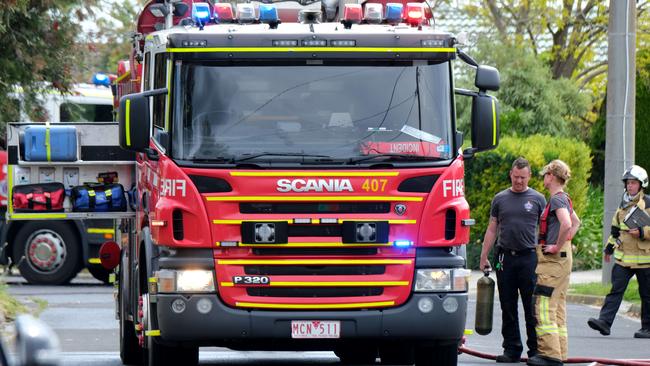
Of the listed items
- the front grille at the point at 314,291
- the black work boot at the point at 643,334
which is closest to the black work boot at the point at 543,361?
the front grille at the point at 314,291

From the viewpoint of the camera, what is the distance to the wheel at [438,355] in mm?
11344

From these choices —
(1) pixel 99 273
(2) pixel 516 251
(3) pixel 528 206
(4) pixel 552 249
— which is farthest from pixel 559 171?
(1) pixel 99 273

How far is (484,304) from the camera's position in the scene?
1316 cm

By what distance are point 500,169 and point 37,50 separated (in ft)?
27.3

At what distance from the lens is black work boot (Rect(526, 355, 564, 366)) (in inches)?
496

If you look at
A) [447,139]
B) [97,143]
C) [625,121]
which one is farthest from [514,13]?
[447,139]

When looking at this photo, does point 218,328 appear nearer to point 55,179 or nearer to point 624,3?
point 55,179

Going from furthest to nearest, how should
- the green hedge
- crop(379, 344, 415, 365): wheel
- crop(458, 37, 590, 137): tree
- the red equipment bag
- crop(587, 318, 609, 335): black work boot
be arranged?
crop(458, 37, 590, 137): tree < the green hedge < crop(587, 318, 609, 335): black work boot < the red equipment bag < crop(379, 344, 415, 365): wheel

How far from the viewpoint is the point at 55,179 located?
13.8m

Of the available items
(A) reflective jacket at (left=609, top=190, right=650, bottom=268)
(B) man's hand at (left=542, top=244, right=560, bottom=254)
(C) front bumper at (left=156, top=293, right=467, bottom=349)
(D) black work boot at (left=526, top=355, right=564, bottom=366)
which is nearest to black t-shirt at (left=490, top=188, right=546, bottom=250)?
(B) man's hand at (left=542, top=244, right=560, bottom=254)

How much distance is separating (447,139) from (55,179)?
14.6ft

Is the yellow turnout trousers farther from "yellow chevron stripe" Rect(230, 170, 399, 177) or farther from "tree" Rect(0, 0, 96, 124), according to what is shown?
"tree" Rect(0, 0, 96, 124)

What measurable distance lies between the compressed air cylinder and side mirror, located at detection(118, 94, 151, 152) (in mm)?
3691

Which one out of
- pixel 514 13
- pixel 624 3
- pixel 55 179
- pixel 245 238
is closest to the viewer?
pixel 245 238
